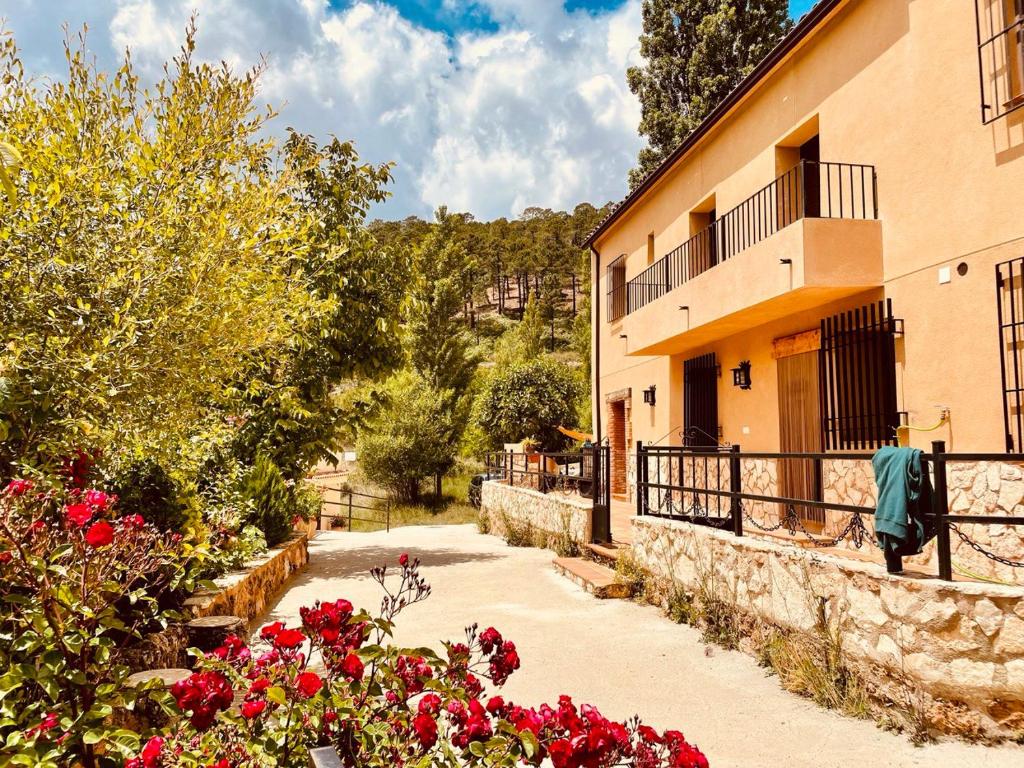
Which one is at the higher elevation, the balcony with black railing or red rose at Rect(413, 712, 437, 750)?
the balcony with black railing

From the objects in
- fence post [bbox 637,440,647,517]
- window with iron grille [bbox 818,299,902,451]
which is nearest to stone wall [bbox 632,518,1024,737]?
fence post [bbox 637,440,647,517]

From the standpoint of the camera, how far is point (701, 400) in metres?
12.4

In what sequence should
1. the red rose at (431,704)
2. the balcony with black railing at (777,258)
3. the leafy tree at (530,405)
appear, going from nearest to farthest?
the red rose at (431,704) → the balcony with black railing at (777,258) → the leafy tree at (530,405)

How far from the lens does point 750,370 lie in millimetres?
10844

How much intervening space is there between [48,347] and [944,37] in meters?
7.99

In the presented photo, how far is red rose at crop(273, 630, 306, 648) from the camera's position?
82.6 inches

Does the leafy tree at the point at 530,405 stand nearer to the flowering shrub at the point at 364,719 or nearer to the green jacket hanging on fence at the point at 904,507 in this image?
the green jacket hanging on fence at the point at 904,507

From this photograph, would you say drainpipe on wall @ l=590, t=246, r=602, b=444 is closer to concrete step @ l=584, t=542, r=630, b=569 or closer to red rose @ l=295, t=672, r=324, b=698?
concrete step @ l=584, t=542, r=630, b=569

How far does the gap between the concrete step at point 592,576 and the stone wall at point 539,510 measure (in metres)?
0.58

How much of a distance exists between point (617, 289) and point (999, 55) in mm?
10815

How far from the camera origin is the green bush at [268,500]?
900 centimetres

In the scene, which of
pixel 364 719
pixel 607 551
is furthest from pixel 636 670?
pixel 607 551

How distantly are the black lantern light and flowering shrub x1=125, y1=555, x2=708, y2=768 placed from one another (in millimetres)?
9193

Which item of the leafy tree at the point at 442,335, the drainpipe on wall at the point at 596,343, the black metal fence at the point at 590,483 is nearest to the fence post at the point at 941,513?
the black metal fence at the point at 590,483
